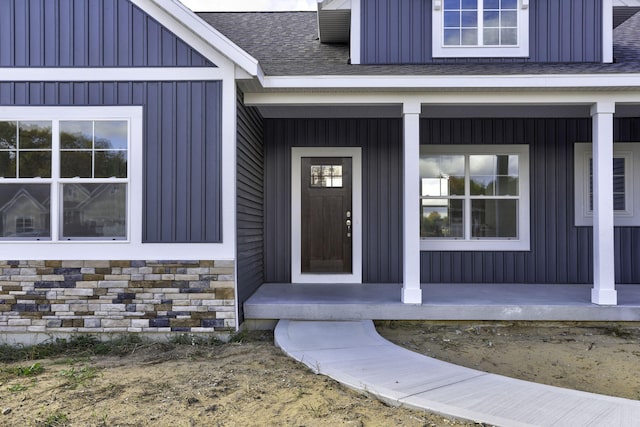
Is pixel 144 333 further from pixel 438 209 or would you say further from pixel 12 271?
pixel 438 209

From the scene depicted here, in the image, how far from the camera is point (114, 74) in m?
4.91

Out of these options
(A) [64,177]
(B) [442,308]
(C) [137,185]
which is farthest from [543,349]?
(A) [64,177]

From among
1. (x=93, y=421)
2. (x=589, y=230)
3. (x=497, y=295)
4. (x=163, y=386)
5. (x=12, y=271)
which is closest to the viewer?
(x=93, y=421)

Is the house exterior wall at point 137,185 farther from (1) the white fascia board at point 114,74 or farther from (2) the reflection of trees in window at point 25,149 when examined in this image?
(2) the reflection of trees in window at point 25,149

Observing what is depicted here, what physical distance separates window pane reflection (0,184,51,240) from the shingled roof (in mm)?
2883

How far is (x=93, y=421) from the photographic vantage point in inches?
116

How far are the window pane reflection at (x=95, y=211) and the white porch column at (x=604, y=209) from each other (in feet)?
17.7

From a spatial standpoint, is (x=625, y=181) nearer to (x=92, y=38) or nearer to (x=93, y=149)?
(x=93, y=149)

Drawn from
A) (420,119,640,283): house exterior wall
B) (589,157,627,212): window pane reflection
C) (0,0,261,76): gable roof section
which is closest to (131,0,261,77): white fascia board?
(0,0,261,76): gable roof section

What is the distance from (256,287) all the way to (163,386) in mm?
2714

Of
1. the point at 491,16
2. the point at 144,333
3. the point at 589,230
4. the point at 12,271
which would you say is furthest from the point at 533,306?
the point at 12,271

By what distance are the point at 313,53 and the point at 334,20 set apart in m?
0.57

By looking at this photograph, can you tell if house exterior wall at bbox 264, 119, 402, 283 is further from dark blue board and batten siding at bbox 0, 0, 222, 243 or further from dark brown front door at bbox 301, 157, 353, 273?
dark blue board and batten siding at bbox 0, 0, 222, 243

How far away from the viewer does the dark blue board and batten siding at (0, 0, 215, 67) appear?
4906mm
